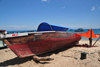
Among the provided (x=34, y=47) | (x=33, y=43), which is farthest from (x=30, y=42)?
(x=34, y=47)

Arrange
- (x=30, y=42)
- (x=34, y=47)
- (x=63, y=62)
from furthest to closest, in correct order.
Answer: (x=34, y=47) → (x=30, y=42) → (x=63, y=62)

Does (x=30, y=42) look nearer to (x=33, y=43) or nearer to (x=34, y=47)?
(x=33, y=43)

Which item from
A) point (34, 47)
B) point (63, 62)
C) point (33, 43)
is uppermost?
point (33, 43)

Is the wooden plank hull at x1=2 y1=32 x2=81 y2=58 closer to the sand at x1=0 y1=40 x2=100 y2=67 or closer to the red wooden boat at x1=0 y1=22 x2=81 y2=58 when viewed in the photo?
the red wooden boat at x1=0 y1=22 x2=81 y2=58

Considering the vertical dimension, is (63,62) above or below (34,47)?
below

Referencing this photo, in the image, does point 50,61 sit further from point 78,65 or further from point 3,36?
point 3,36

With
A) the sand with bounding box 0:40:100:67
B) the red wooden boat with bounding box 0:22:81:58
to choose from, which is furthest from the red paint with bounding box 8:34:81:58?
the sand with bounding box 0:40:100:67

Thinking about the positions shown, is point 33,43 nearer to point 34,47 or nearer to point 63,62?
point 34,47

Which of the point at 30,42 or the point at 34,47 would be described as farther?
the point at 34,47

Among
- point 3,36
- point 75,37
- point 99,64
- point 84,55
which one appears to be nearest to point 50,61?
point 84,55

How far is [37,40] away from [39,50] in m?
Result: 0.68

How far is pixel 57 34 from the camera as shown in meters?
5.56

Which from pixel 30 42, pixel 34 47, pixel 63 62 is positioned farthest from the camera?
pixel 34 47

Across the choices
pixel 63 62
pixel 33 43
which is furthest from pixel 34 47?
pixel 63 62
